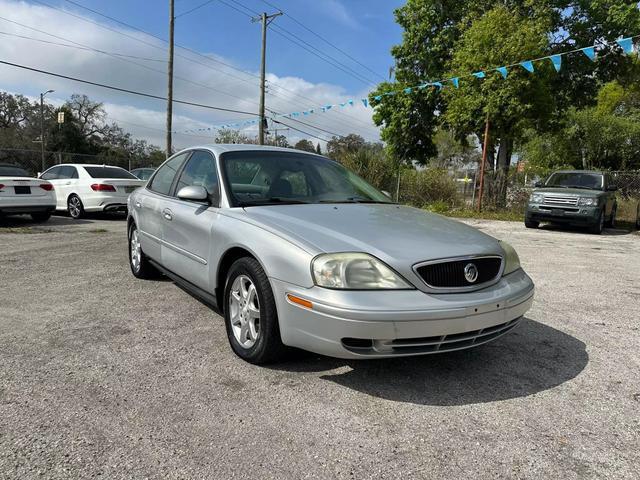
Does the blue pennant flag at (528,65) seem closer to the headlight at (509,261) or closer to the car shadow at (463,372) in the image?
the car shadow at (463,372)

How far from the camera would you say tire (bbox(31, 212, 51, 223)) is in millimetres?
10852

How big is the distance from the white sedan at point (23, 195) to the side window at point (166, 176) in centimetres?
664

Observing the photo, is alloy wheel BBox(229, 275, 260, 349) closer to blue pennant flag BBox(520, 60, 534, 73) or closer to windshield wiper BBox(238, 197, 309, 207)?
windshield wiper BBox(238, 197, 309, 207)

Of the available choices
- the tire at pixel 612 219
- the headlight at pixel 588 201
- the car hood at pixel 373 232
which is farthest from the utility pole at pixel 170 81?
the car hood at pixel 373 232

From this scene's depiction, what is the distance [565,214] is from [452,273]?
1060 centimetres

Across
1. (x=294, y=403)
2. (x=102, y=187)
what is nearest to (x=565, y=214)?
(x=294, y=403)

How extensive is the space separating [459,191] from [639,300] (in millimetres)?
13325

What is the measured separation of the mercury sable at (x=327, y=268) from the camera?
2535 mm

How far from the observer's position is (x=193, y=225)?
3.73 meters

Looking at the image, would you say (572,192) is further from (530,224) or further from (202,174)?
(202,174)

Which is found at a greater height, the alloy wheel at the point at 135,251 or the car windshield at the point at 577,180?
the car windshield at the point at 577,180

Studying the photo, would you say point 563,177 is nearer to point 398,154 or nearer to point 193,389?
point 398,154

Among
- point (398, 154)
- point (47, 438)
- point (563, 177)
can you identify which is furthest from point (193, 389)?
point (398, 154)

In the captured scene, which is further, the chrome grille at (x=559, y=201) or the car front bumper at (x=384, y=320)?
the chrome grille at (x=559, y=201)
